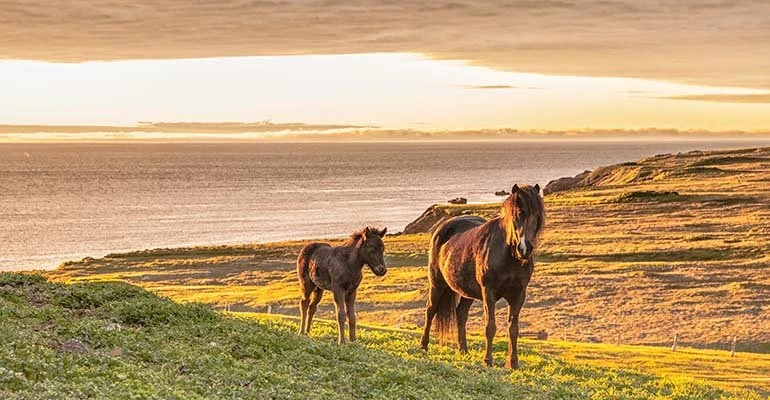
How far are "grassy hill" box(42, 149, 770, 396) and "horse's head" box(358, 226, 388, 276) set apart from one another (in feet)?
33.2

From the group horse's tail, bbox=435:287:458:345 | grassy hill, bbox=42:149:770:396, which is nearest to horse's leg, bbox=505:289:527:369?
horse's tail, bbox=435:287:458:345

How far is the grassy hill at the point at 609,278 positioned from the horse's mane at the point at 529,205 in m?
9.98

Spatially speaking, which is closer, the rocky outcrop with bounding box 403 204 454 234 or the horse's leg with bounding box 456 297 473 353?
the horse's leg with bounding box 456 297 473 353

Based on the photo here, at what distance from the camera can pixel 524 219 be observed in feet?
63.7

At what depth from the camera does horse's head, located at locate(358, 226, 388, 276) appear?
2147 cm

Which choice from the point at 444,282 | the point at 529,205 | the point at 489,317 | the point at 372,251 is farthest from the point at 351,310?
the point at 529,205

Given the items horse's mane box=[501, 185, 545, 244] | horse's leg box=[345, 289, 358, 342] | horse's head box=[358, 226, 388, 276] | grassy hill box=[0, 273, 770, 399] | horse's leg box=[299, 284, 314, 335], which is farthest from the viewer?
horse's leg box=[299, 284, 314, 335]

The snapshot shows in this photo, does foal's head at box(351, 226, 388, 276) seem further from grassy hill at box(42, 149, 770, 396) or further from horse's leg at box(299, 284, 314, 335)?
grassy hill at box(42, 149, 770, 396)

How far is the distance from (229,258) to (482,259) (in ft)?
232

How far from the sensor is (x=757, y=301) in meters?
59.8

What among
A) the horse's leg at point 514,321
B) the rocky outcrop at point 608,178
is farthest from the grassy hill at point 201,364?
the rocky outcrop at point 608,178

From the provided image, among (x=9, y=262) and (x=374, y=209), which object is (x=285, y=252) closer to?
(x=9, y=262)

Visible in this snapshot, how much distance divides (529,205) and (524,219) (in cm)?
36

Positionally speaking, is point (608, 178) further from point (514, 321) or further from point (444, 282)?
point (514, 321)
